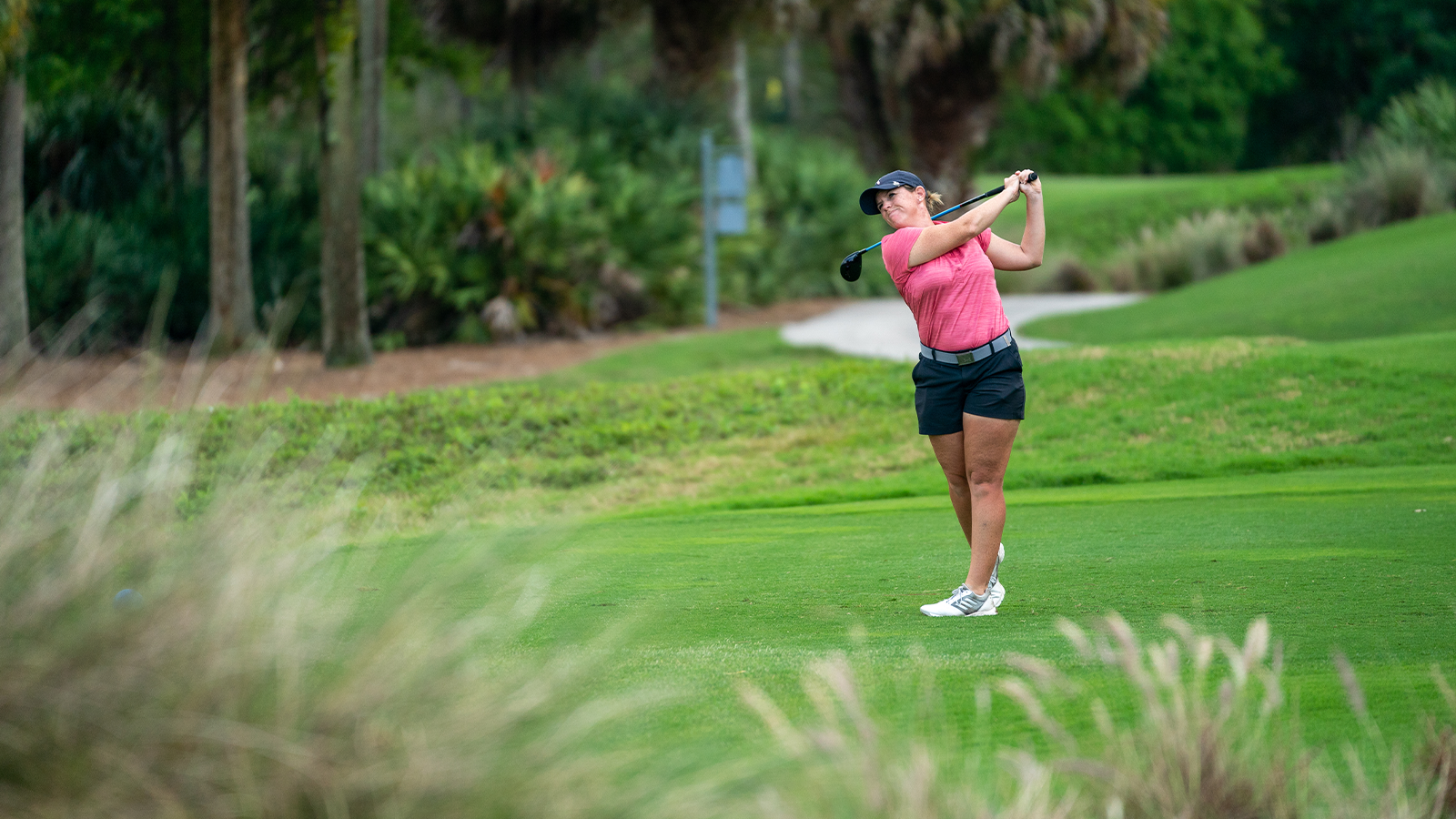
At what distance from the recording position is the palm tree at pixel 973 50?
24.7 meters

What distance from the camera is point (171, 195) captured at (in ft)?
65.6

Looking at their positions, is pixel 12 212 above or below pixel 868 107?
below

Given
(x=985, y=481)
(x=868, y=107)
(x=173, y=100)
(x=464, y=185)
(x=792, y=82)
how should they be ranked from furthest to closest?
(x=792, y=82) < (x=868, y=107) < (x=173, y=100) < (x=464, y=185) < (x=985, y=481)

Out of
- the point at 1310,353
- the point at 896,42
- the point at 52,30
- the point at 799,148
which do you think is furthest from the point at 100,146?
the point at 1310,353

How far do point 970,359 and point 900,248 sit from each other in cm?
53

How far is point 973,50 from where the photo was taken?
87.2 ft

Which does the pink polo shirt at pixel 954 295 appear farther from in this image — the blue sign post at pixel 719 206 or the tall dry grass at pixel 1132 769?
the blue sign post at pixel 719 206

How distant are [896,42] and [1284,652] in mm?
23633

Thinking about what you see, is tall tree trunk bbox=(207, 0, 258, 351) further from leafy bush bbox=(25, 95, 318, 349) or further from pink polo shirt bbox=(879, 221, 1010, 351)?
pink polo shirt bbox=(879, 221, 1010, 351)

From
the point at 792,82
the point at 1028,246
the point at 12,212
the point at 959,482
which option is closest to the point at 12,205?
the point at 12,212

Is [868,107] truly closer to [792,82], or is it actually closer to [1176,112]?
[792,82]

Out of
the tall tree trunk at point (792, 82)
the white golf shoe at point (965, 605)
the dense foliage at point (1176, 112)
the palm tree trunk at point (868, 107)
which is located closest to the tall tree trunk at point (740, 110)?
the palm tree trunk at point (868, 107)

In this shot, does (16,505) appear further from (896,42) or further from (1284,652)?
(896,42)

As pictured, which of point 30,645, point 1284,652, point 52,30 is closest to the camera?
point 30,645
